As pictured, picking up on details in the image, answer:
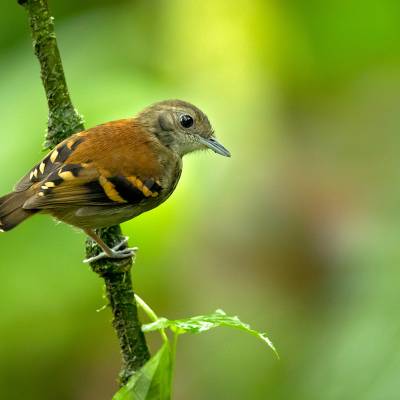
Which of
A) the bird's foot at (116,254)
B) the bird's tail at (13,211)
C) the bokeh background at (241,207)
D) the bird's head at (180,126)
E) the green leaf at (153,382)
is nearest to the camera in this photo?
the green leaf at (153,382)

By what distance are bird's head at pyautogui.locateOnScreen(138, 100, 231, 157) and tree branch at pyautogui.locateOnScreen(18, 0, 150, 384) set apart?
1345mm

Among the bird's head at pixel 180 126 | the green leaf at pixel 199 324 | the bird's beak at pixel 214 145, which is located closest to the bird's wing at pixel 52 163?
the bird's head at pixel 180 126

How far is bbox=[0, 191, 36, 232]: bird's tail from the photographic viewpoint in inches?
126

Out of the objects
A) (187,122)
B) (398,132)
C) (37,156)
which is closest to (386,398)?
(187,122)

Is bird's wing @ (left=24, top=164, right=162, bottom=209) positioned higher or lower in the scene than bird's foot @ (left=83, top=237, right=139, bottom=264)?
higher

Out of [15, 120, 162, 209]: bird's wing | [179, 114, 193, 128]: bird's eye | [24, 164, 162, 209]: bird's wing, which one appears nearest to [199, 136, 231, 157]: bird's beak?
[179, 114, 193, 128]: bird's eye

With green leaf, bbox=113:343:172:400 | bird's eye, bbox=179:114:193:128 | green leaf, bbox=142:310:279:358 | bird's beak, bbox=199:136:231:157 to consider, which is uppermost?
bird's eye, bbox=179:114:193:128

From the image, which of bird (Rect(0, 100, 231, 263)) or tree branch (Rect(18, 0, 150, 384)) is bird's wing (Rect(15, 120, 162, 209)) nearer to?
bird (Rect(0, 100, 231, 263))

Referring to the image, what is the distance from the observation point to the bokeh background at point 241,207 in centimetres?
393

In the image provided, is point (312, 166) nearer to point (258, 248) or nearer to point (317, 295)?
point (258, 248)

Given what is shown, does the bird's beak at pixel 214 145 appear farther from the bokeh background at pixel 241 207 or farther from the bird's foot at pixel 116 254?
the bird's foot at pixel 116 254

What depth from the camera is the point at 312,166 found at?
594 cm

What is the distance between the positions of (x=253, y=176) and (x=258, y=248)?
0.72 meters

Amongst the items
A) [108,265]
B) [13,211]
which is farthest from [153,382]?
[13,211]
